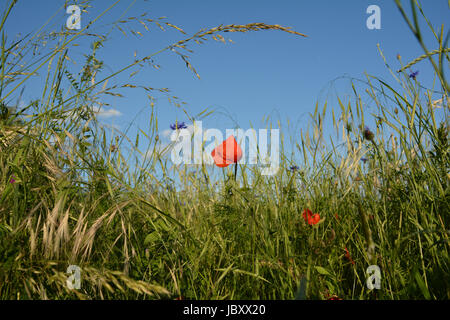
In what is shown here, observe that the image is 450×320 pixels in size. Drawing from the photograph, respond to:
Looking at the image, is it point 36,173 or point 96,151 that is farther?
point 96,151

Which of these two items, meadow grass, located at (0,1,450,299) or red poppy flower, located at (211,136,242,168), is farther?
red poppy flower, located at (211,136,242,168)

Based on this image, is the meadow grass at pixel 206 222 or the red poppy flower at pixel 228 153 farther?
the red poppy flower at pixel 228 153

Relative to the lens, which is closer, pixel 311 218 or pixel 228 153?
pixel 311 218

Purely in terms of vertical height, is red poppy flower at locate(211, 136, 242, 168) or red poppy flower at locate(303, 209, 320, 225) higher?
red poppy flower at locate(211, 136, 242, 168)

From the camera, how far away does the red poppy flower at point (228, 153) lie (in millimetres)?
1896

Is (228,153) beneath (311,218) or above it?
above

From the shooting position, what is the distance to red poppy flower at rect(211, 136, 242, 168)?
1896mm

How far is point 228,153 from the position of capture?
76.0 inches

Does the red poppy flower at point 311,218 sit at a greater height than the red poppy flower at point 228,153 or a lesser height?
lesser
